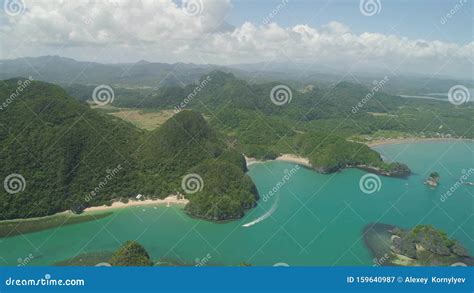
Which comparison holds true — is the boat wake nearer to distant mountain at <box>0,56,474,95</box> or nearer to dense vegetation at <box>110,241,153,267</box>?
dense vegetation at <box>110,241,153,267</box>

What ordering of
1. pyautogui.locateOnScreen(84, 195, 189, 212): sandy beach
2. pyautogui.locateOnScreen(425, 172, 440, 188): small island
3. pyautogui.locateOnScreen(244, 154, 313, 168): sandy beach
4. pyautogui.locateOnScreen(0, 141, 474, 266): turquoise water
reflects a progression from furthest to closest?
1. pyautogui.locateOnScreen(244, 154, 313, 168): sandy beach
2. pyautogui.locateOnScreen(425, 172, 440, 188): small island
3. pyautogui.locateOnScreen(84, 195, 189, 212): sandy beach
4. pyautogui.locateOnScreen(0, 141, 474, 266): turquoise water

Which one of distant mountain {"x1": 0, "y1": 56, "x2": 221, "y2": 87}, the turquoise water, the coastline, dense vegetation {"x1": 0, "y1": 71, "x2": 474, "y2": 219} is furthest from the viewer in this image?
distant mountain {"x1": 0, "y1": 56, "x2": 221, "y2": 87}

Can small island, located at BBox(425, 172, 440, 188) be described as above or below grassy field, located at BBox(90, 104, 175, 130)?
above

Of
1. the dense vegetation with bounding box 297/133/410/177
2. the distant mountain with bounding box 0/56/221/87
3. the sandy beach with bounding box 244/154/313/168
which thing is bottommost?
the distant mountain with bounding box 0/56/221/87

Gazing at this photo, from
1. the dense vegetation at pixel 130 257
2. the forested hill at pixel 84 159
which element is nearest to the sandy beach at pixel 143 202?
the forested hill at pixel 84 159

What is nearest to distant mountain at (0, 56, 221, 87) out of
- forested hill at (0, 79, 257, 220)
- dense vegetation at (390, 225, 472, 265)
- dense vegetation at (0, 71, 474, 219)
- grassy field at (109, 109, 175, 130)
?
grassy field at (109, 109, 175, 130)

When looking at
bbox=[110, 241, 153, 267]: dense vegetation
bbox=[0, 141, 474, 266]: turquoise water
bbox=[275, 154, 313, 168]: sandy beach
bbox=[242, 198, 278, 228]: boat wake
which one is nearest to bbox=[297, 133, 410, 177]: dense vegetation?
bbox=[275, 154, 313, 168]: sandy beach

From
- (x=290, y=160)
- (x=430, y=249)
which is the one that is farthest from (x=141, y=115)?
(x=430, y=249)

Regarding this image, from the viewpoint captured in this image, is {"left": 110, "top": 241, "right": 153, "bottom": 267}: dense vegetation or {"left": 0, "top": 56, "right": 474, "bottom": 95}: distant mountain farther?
{"left": 0, "top": 56, "right": 474, "bottom": 95}: distant mountain

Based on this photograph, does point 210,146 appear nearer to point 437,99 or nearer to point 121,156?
point 121,156

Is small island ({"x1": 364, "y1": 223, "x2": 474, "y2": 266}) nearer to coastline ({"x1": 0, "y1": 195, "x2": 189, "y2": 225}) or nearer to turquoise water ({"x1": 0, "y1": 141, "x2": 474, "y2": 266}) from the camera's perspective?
turquoise water ({"x1": 0, "y1": 141, "x2": 474, "y2": 266})
